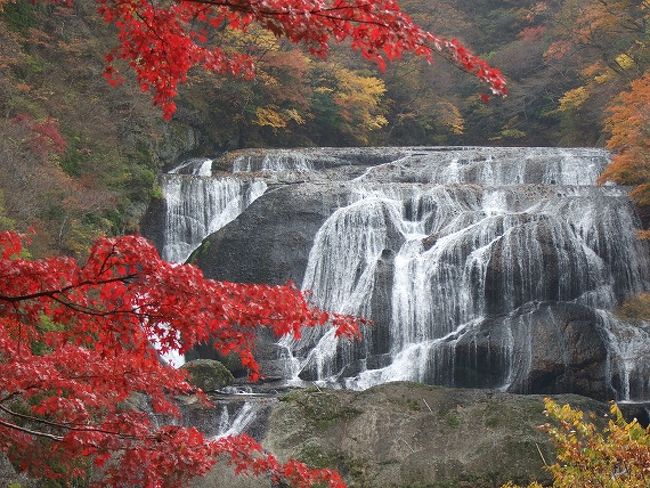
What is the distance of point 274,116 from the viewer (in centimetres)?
2545

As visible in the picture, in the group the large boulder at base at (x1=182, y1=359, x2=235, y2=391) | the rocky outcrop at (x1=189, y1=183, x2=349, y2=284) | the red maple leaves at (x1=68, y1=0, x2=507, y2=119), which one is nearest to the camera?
the red maple leaves at (x1=68, y1=0, x2=507, y2=119)

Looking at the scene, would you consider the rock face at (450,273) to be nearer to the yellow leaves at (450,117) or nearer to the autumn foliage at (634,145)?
the autumn foliage at (634,145)

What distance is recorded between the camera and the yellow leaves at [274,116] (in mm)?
25250

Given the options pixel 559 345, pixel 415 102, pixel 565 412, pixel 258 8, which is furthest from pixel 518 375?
pixel 415 102

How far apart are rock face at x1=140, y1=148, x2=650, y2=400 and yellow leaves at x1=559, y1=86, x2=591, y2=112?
8457mm

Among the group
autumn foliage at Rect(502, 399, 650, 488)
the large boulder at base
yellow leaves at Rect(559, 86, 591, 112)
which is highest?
yellow leaves at Rect(559, 86, 591, 112)

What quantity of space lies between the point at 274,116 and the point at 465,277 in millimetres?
12829

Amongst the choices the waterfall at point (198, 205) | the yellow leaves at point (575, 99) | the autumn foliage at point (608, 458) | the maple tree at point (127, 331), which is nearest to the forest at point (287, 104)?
the yellow leaves at point (575, 99)

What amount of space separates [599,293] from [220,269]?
876 cm

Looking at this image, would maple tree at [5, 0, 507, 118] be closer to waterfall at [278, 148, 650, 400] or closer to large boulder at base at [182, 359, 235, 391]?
large boulder at base at [182, 359, 235, 391]

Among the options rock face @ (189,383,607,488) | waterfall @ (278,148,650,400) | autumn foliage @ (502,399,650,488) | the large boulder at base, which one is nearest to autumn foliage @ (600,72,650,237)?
waterfall @ (278,148,650,400)

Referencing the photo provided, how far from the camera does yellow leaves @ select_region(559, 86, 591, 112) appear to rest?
2662 cm

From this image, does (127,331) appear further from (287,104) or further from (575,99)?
(575,99)

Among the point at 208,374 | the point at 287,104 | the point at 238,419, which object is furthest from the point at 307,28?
the point at 287,104
